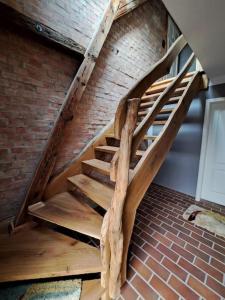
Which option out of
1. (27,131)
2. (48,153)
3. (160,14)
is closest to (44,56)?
(27,131)

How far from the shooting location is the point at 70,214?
164 centimetres

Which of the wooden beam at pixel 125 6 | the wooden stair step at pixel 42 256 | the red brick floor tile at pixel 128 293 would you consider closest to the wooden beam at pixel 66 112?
the wooden stair step at pixel 42 256

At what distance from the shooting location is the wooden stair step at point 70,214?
1.44 m

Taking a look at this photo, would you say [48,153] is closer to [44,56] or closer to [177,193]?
[44,56]

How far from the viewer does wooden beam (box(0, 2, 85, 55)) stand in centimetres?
144

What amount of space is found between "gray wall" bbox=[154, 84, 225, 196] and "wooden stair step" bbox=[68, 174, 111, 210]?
1975 mm

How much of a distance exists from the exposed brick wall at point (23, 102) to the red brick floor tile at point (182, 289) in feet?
5.85

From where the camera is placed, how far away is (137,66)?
3156 millimetres

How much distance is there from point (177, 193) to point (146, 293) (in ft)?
7.16

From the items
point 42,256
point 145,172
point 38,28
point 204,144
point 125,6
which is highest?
point 125,6

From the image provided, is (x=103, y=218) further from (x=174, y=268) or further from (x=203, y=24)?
(x=203, y=24)

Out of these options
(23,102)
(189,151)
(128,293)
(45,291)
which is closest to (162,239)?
(128,293)

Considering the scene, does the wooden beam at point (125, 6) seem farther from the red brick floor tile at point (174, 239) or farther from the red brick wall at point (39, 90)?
the red brick floor tile at point (174, 239)

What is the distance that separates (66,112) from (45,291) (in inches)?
65.8
